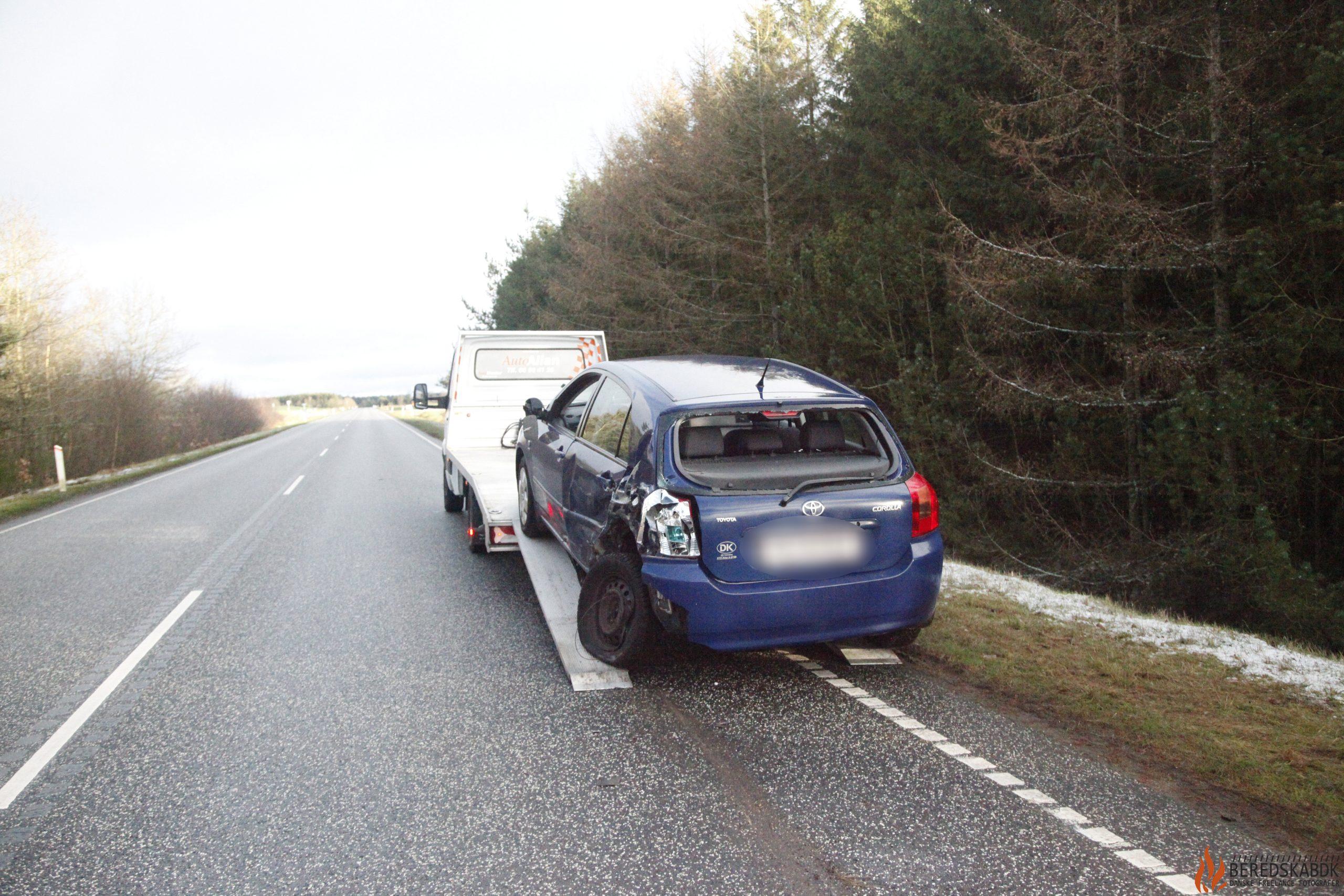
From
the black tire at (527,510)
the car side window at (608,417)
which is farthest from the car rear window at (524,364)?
the car side window at (608,417)

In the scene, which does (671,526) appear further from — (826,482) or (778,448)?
(778,448)

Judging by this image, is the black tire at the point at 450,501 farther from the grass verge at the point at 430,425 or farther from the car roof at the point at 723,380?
the grass verge at the point at 430,425

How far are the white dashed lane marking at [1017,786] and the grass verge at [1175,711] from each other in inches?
22.9

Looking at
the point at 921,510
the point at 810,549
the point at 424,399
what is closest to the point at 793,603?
the point at 810,549

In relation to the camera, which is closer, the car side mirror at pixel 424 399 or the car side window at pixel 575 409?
the car side window at pixel 575 409

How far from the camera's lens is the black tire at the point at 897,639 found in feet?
15.9

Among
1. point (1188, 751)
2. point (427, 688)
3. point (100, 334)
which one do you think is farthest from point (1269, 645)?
point (100, 334)

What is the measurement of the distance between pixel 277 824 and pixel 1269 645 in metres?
5.91

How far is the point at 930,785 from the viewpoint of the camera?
11.4 ft

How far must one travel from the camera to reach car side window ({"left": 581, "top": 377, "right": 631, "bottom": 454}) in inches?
202

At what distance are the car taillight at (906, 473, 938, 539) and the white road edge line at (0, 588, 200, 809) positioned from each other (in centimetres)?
422

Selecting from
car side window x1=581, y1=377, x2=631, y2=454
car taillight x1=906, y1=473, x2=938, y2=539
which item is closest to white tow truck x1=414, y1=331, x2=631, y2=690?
car side window x1=581, y1=377, x2=631, y2=454

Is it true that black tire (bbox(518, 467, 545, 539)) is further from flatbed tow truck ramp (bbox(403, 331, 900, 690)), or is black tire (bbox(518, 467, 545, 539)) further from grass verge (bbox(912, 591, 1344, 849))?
grass verge (bbox(912, 591, 1344, 849))

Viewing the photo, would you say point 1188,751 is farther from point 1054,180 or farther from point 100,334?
point 100,334
